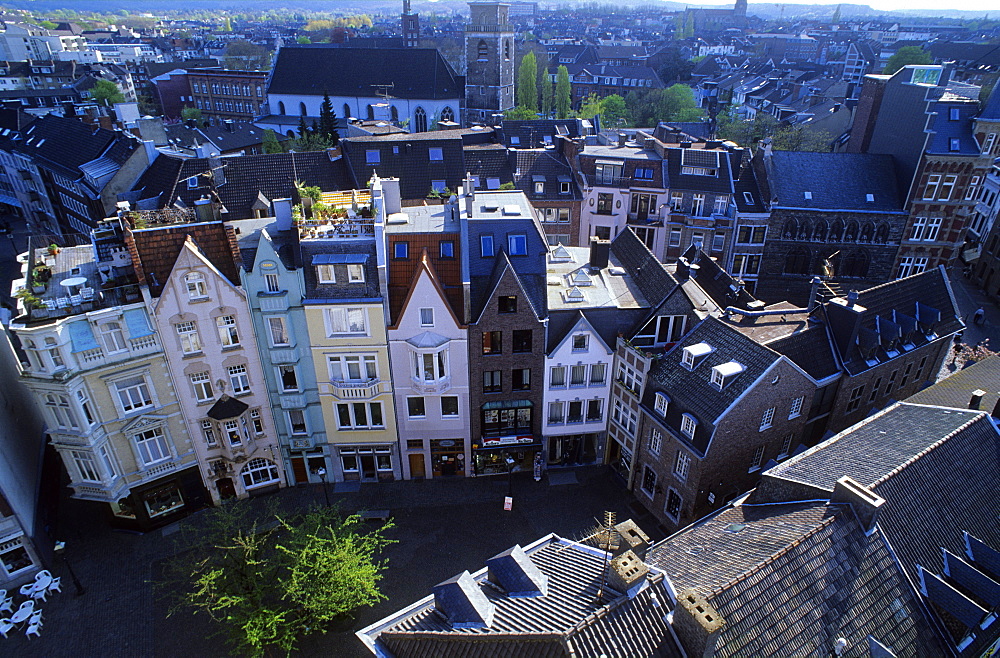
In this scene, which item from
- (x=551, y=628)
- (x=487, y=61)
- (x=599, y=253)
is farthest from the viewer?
(x=487, y=61)

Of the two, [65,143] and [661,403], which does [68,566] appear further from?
[65,143]

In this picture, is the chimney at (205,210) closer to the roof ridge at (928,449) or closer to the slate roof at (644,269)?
the slate roof at (644,269)

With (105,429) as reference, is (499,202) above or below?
above

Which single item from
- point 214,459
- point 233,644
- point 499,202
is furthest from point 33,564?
point 499,202

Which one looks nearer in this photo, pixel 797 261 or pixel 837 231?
pixel 837 231

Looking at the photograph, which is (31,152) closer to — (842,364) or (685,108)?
(842,364)

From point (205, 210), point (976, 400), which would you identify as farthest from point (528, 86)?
point (976, 400)
